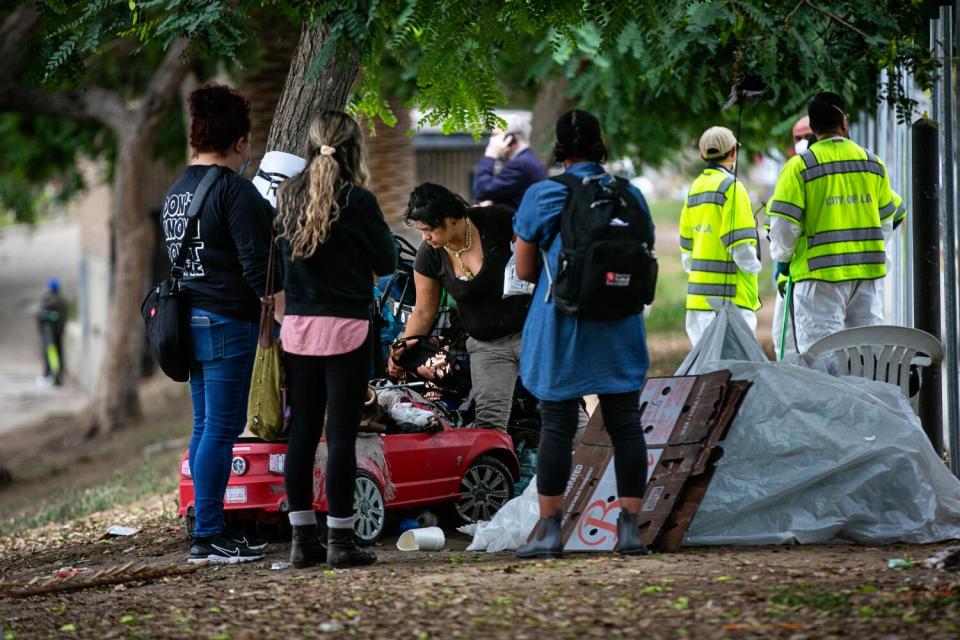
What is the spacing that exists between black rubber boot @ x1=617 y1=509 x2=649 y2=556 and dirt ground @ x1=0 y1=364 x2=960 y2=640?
0.09 metres

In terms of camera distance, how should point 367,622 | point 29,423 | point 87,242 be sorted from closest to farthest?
point 367,622
point 29,423
point 87,242

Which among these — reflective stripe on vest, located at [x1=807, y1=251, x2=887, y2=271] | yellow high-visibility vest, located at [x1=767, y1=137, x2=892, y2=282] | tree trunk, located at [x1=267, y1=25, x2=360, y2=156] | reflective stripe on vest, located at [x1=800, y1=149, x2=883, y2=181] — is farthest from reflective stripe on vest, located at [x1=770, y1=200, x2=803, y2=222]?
tree trunk, located at [x1=267, y1=25, x2=360, y2=156]

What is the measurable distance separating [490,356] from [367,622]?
106 inches

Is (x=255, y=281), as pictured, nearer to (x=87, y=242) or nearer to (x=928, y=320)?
(x=928, y=320)

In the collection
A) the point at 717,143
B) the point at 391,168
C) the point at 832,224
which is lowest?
the point at 832,224

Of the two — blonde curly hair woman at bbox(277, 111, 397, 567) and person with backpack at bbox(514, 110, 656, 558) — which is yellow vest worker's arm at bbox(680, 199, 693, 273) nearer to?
person with backpack at bbox(514, 110, 656, 558)

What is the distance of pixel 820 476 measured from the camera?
6.11 metres

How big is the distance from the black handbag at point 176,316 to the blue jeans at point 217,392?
0.20 ft

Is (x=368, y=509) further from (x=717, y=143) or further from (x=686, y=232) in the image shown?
(x=717, y=143)

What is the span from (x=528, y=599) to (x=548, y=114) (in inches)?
397

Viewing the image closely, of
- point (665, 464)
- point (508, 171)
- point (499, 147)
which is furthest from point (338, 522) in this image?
point (499, 147)

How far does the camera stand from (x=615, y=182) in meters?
5.68

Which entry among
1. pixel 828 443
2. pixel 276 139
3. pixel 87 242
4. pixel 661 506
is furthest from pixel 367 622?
pixel 87 242

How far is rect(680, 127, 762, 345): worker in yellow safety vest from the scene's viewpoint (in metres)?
8.63
